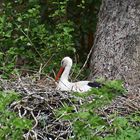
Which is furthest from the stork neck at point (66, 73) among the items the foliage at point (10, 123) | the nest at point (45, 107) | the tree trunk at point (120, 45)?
the foliage at point (10, 123)

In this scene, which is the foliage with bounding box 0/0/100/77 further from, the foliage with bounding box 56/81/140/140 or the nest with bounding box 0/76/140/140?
the foliage with bounding box 56/81/140/140

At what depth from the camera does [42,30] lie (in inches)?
350

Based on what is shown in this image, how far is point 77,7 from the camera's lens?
9.92 meters

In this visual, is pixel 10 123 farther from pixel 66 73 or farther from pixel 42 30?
pixel 42 30

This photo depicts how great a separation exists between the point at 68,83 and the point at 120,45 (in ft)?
2.28

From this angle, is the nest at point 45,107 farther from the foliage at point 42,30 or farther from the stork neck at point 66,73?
the foliage at point 42,30

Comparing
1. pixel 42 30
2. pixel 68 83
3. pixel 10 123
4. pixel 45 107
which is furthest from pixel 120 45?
pixel 10 123

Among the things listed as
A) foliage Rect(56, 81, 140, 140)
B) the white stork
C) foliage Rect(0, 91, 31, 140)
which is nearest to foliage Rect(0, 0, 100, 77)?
the white stork

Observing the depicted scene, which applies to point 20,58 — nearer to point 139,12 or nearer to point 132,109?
point 139,12

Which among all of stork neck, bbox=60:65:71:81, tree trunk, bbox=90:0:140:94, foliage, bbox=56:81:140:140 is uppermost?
foliage, bbox=56:81:140:140

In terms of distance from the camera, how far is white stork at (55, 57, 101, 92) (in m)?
6.72

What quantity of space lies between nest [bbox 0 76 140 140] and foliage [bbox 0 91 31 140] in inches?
6.7

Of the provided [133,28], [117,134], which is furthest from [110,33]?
[117,134]

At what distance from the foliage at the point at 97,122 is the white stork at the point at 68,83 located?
146 cm
